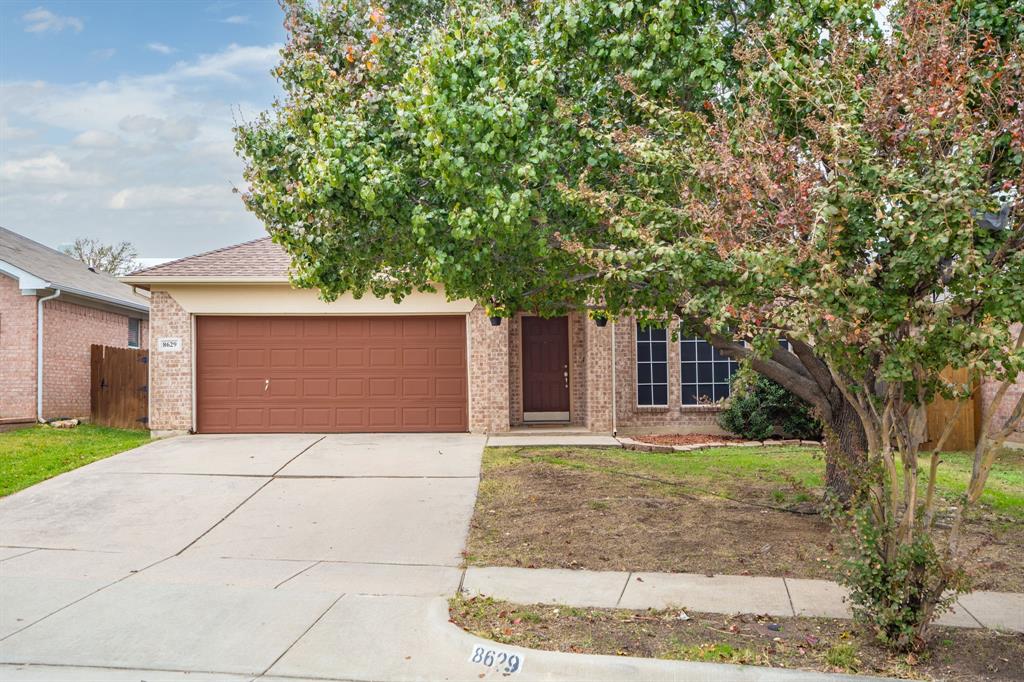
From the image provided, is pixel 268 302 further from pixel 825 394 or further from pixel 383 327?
pixel 825 394

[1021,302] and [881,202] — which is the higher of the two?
[881,202]

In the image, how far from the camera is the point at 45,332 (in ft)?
58.3

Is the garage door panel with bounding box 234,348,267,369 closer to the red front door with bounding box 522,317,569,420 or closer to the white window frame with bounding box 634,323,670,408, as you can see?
the red front door with bounding box 522,317,569,420

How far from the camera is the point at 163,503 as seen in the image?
10.1m

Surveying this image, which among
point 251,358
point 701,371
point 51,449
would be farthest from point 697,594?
point 51,449

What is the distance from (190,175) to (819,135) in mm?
22646

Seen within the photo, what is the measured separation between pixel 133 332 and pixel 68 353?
438cm

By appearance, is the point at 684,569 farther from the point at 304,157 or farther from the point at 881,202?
the point at 304,157

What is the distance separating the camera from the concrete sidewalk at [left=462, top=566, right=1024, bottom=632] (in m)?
6.00

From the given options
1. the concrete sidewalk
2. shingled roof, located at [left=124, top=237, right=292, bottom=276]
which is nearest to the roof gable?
shingled roof, located at [left=124, top=237, right=292, bottom=276]

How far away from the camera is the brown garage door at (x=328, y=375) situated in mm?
15531

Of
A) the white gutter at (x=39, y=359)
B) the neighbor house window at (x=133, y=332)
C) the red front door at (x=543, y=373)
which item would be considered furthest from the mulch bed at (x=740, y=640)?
the neighbor house window at (x=133, y=332)

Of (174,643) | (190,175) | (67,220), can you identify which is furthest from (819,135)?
(67,220)

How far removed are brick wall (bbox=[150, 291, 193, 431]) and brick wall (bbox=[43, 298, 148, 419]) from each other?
415cm
